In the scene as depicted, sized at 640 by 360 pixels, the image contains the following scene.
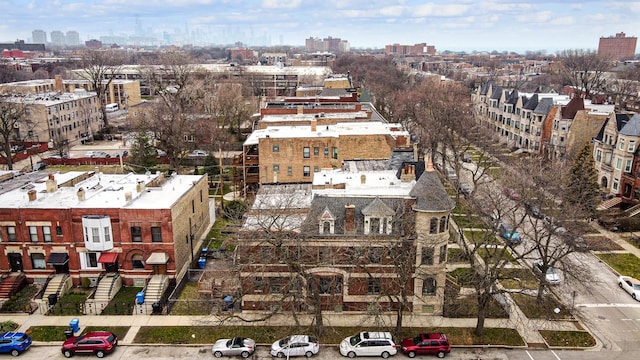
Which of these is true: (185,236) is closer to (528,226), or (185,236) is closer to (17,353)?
(17,353)

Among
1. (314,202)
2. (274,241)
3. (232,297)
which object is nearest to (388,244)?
(314,202)

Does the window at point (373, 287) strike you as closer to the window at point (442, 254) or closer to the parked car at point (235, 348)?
the window at point (442, 254)

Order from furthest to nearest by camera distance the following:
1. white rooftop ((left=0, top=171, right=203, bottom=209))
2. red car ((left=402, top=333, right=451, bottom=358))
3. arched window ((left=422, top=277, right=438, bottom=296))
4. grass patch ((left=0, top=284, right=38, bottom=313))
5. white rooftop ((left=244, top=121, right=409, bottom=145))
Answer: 1. white rooftop ((left=244, top=121, right=409, bottom=145))
2. white rooftop ((left=0, top=171, right=203, bottom=209))
3. grass patch ((left=0, top=284, right=38, bottom=313))
4. arched window ((left=422, top=277, right=438, bottom=296))
5. red car ((left=402, top=333, right=451, bottom=358))

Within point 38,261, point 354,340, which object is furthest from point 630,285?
point 38,261

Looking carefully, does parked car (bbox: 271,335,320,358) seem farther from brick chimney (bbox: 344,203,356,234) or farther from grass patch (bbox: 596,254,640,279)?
grass patch (bbox: 596,254,640,279)

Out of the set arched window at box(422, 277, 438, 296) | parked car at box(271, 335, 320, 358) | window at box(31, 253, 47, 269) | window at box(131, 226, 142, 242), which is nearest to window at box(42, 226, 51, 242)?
window at box(31, 253, 47, 269)

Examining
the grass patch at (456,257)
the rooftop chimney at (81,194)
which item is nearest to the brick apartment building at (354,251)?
the grass patch at (456,257)
